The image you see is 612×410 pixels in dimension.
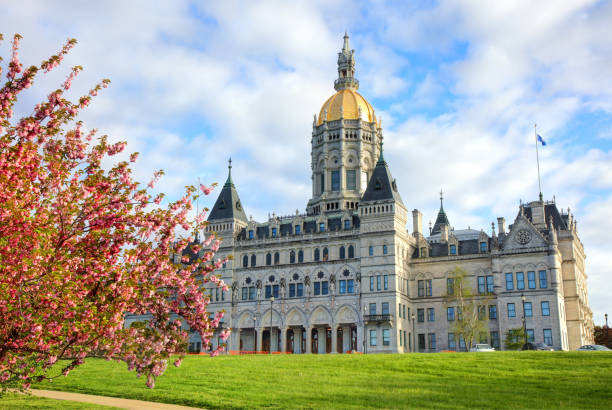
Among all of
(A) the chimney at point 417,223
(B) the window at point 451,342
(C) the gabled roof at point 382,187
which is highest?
(C) the gabled roof at point 382,187

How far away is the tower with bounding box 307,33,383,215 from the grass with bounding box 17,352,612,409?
49390 mm

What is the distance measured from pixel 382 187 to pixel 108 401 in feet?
179

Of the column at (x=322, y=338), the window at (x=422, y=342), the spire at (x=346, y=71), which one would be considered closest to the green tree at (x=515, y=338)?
the window at (x=422, y=342)

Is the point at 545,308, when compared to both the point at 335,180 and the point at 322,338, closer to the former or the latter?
the point at 322,338

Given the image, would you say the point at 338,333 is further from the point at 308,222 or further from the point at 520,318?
the point at 520,318

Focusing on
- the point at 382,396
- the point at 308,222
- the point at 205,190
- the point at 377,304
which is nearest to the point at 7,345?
the point at 205,190

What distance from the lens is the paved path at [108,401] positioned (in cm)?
2745

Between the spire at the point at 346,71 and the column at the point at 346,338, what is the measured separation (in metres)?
41.4

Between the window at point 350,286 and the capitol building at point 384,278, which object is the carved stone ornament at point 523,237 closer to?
the capitol building at point 384,278

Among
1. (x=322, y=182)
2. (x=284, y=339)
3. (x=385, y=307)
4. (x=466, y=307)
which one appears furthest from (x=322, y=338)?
(x=322, y=182)

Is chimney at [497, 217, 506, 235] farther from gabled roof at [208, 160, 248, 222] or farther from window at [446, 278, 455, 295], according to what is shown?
gabled roof at [208, 160, 248, 222]

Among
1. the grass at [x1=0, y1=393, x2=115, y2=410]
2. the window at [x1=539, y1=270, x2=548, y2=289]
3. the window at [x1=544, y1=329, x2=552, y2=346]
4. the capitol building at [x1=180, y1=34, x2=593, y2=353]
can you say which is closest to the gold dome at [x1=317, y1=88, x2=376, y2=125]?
the capitol building at [x1=180, y1=34, x2=593, y2=353]

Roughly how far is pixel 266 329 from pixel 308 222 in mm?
14815

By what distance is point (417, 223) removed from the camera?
8600 centimetres
